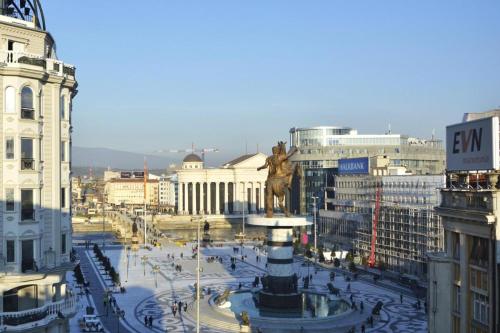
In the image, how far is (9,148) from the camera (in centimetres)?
3453

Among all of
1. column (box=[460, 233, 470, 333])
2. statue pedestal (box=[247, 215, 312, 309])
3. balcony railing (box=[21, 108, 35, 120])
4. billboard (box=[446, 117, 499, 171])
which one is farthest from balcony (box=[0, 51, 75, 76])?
statue pedestal (box=[247, 215, 312, 309])

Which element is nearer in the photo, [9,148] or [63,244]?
[9,148]

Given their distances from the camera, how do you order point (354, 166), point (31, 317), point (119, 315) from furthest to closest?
point (354, 166)
point (119, 315)
point (31, 317)

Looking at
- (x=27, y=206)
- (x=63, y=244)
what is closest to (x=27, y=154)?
(x=27, y=206)

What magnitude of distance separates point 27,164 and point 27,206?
7.61ft

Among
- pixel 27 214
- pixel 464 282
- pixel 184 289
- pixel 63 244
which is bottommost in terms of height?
pixel 184 289

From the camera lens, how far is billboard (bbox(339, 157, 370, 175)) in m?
109

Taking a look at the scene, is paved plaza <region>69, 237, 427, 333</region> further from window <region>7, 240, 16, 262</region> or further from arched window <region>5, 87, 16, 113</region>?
arched window <region>5, 87, 16, 113</region>

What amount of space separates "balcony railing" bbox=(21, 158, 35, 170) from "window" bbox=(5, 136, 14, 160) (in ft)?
2.17

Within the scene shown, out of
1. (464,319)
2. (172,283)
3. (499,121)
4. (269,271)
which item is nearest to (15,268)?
(464,319)

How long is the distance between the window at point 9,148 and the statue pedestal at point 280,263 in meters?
28.7

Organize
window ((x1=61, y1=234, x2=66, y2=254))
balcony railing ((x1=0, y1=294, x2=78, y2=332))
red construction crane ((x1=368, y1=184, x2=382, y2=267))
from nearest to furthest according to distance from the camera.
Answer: balcony railing ((x1=0, y1=294, x2=78, y2=332)) < window ((x1=61, y1=234, x2=66, y2=254)) < red construction crane ((x1=368, y1=184, x2=382, y2=267))

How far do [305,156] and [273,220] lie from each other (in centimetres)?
9455

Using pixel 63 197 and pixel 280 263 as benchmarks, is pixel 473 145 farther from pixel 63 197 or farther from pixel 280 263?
pixel 280 263
